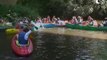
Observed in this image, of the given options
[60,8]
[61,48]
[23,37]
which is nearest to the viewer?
[23,37]

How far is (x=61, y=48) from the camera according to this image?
1775cm

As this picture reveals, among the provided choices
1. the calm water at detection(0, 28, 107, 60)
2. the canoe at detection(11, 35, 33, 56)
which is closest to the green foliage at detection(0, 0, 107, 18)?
the calm water at detection(0, 28, 107, 60)

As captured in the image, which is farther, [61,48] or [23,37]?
[61,48]

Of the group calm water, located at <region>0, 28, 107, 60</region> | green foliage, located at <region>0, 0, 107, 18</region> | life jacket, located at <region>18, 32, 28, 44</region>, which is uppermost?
green foliage, located at <region>0, 0, 107, 18</region>

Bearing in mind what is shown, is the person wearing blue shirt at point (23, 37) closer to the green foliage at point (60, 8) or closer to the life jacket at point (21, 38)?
the life jacket at point (21, 38)

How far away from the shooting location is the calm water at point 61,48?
15457mm

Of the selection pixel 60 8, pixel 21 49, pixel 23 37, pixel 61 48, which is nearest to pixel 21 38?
pixel 23 37

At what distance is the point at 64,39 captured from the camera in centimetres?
2119

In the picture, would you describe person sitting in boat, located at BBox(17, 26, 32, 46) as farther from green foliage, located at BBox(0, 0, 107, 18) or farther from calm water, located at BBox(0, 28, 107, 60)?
green foliage, located at BBox(0, 0, 107, 18)

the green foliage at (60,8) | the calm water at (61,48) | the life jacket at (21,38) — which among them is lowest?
the calm water at (61,48)

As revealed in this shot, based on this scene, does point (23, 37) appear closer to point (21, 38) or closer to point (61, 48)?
point (21, 38)

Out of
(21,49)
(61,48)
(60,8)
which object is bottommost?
(61,48)

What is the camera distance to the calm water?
50.7ft

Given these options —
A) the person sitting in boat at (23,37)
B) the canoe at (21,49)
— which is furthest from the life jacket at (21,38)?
the canoe at (21,49)
